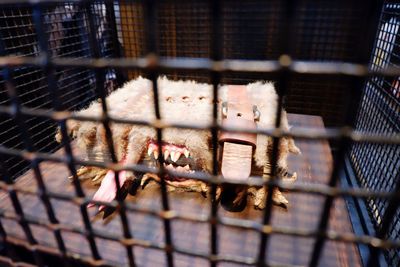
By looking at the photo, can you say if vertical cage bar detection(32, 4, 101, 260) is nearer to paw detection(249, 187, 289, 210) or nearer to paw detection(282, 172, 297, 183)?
paw detection(249, 187, 289, 210)

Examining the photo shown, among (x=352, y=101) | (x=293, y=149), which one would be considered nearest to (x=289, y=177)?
(x=293, y=149)

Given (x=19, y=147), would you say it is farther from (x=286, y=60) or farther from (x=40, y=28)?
(x=286, y=60)

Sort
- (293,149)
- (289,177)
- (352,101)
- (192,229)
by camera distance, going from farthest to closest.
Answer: (293,149)
(289,177)
(192,229)
(352,101)

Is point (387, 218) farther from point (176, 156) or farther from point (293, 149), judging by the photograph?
point (293, 149)

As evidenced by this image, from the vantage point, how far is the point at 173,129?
0.99 m

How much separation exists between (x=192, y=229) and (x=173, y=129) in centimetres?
35

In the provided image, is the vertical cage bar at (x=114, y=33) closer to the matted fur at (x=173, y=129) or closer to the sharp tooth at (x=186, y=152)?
the matted fur at (x=173, y=129)

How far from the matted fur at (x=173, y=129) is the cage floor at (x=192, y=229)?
7 centimetres

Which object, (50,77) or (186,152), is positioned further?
(186,152)

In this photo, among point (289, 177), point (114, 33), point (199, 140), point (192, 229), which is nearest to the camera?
point (192, 229)

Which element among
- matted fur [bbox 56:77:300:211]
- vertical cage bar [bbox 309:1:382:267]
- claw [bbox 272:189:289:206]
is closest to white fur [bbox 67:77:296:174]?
matted fur [bbox 56:77:300:211]

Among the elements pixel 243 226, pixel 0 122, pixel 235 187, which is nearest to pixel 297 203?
pixel 235 187

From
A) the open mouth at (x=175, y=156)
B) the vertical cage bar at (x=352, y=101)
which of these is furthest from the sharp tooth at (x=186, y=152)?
the vertical cage bar at (x=352, y=101)

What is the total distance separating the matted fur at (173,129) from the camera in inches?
37.7
